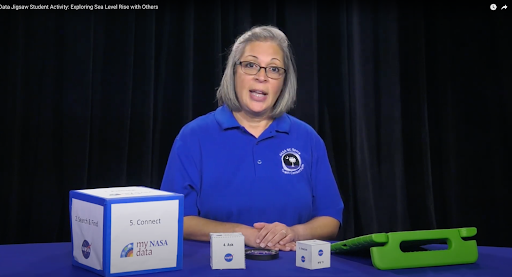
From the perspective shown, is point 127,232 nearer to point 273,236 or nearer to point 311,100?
point 273,236

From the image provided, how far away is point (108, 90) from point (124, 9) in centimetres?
48

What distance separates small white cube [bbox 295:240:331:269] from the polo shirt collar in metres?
0.83

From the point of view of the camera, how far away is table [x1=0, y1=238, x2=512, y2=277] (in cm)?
A: 108

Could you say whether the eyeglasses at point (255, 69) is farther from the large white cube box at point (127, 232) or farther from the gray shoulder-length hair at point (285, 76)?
the large white cube box at point (127, 232)

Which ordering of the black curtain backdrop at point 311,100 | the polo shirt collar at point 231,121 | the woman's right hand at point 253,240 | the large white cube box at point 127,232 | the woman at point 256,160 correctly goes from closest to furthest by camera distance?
the large white cube box at point 127,232 < the woman's right hand at point 253,240 < the woman at point 256,160 < the polo shirt collar at point 231,121 < the black curtain backdrop at point 311,100

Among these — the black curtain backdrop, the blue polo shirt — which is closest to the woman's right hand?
the blue polo shirt

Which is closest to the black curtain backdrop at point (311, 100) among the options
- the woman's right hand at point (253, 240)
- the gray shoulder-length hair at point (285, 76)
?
the gray shoulder-length hair at point (285, 76)

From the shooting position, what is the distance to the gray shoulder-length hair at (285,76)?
6.40ft

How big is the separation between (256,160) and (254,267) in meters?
0.75

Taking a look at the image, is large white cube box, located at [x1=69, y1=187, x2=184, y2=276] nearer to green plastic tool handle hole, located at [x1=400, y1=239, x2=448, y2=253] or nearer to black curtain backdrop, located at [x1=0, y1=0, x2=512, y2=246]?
green plastic tool handle hole, located at [x1=400, y1=239, x2=448, y2=253]

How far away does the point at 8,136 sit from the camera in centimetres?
280

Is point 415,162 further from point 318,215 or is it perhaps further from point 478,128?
point 318,215

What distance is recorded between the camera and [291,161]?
6.18ft

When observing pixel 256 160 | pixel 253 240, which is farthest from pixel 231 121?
pixel 253 240
